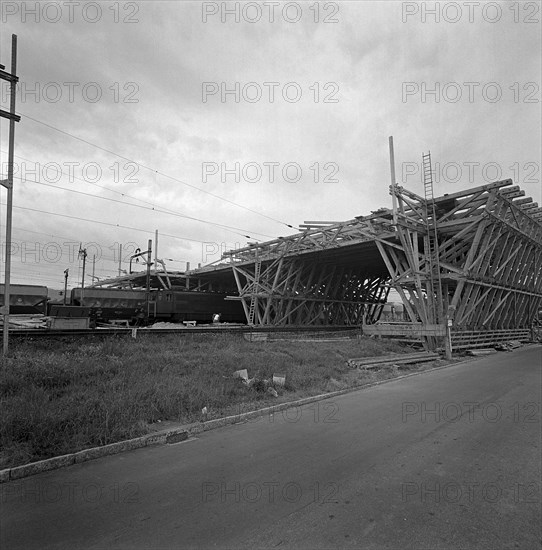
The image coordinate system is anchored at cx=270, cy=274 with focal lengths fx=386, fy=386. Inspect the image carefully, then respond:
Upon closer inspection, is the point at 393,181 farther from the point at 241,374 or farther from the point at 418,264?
the point at 241,374

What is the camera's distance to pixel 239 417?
806 cm

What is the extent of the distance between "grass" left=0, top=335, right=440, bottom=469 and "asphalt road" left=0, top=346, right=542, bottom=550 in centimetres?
80

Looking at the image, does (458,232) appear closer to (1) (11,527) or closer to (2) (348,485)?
(2) (348,485)

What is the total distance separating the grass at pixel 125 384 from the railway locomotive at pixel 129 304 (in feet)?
58.5

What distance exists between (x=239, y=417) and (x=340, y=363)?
8474 mm

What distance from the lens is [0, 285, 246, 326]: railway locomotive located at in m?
31.5

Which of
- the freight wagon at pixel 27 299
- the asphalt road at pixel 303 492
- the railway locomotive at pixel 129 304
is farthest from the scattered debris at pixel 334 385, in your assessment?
the freight wagon at pixel 27 299

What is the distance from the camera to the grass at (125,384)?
19.9 ft

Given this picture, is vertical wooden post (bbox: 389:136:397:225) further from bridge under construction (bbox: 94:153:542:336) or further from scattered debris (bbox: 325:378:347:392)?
scattered debris (bbox: 325:378:347:392)

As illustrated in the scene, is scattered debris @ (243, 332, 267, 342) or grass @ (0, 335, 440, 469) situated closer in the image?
grass @ (0, 335, 440, 469)

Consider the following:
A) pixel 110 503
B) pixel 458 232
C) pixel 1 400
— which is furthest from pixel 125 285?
pixel 110 503

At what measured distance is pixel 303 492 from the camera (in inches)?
181

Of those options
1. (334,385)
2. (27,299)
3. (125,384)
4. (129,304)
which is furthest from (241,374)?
(129,304)

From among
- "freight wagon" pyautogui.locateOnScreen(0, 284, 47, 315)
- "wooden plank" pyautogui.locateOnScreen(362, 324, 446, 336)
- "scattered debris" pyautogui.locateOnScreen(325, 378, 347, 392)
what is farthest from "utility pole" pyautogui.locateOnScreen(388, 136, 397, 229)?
"freight wagon" pyautogui.locateOnScreen(0, 284, 47, 315)
